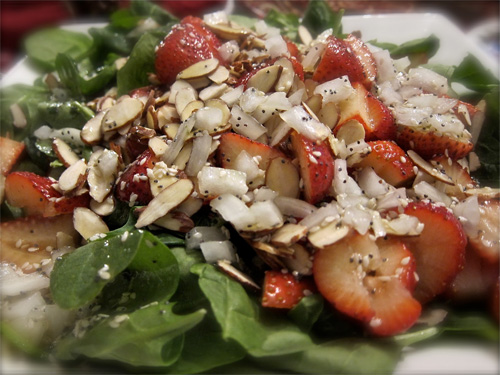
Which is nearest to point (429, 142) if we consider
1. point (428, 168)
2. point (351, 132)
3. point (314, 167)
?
point (428, 168)

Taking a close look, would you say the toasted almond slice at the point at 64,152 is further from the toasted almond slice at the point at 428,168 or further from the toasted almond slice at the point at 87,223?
the toasted almond slice at the point at 428,168

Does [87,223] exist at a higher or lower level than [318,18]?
lower

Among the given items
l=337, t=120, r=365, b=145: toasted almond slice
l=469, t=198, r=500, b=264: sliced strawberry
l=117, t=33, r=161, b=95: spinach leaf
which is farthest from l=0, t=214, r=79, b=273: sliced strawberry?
l=469, t=198, r=500, b=264: sliced strawberry

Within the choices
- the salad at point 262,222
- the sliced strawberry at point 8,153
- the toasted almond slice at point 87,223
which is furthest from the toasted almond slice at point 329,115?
the sliced strawberry at point 8,153

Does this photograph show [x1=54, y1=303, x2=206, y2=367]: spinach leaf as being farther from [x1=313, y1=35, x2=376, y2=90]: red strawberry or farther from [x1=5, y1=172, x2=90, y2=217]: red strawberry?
[x1=313, y1=35, x2=376, y2=90]: red strawberry

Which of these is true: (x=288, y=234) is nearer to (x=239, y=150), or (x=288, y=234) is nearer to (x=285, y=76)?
(x=239, y=150)
